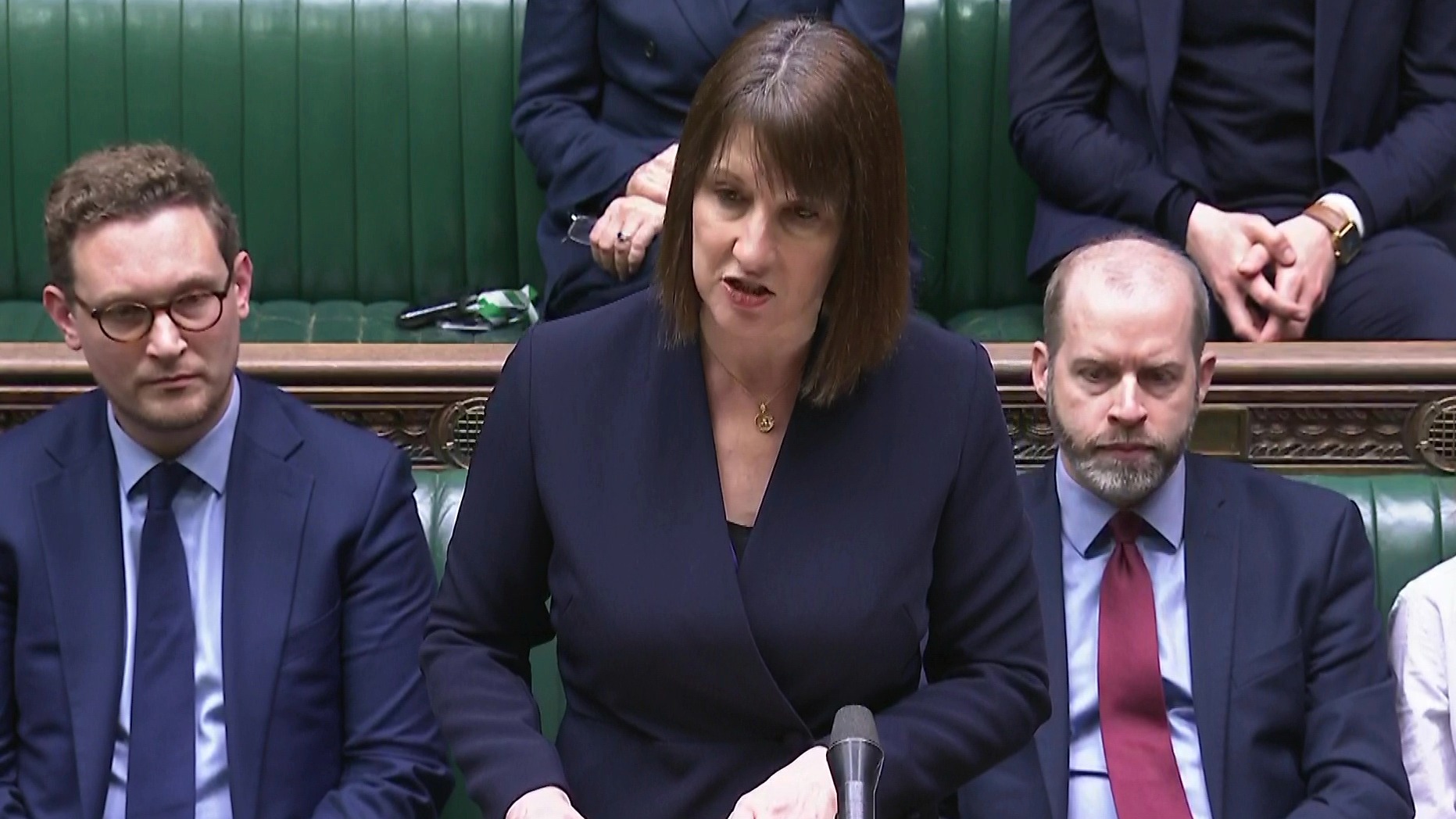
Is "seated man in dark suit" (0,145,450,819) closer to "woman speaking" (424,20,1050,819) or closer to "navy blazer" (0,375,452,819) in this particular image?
"navy blazer" (0,375,452,819)

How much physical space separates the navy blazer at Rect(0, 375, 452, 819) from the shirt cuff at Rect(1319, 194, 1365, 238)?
1.19 m

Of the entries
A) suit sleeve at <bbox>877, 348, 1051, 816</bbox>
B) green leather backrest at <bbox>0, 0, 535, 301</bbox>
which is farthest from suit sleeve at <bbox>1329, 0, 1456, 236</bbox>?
suit sleeve at <bbox>877, 348, 1051, 816</bbox>

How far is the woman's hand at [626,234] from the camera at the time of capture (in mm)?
2242

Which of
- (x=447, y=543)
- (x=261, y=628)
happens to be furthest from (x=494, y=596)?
(x=447, y=543)

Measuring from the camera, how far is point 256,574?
5.40 ft

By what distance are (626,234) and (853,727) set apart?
50.6 inches

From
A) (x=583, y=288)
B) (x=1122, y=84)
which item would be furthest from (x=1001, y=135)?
(x=583, y=288)

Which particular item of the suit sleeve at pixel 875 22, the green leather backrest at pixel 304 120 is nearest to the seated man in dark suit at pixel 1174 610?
the suit sleeve at pixel 875 22

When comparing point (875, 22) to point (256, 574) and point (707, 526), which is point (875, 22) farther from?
point (707, 526)

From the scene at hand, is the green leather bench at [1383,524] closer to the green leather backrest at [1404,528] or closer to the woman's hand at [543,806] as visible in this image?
A: the green leather backrest at [1404,528]

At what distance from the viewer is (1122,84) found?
2.42m

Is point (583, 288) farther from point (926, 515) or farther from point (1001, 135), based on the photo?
point (926, 515)

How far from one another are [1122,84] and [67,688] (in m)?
1.41

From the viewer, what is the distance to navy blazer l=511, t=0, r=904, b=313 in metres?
2.38
